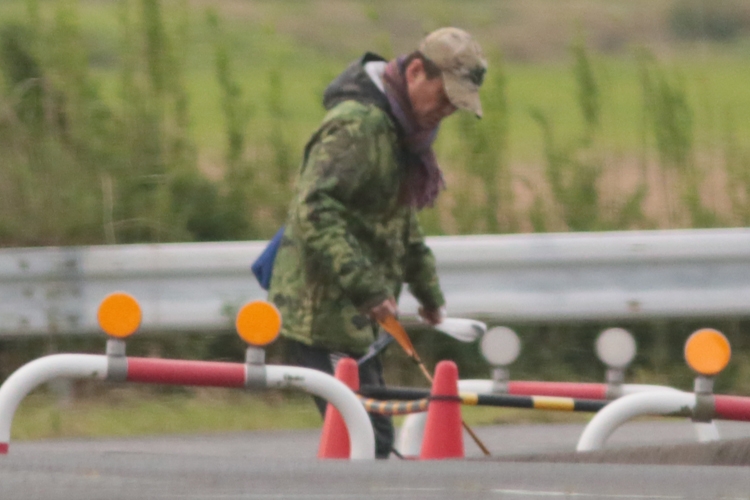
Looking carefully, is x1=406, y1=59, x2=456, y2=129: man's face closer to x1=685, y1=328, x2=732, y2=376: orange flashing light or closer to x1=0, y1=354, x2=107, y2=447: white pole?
x1=685, y1=328, x2=732, y2=376: orange flashing light

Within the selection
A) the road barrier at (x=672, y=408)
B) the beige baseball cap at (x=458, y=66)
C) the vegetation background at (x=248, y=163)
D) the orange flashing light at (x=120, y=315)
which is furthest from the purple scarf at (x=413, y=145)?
the vegetation background at (x=248, y=163)

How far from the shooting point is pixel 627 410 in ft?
12.8

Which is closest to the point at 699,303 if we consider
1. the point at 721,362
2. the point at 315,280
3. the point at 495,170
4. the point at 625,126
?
the point at 495,170

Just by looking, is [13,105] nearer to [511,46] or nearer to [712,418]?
[712,418]

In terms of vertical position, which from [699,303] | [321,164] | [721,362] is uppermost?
[321,164]

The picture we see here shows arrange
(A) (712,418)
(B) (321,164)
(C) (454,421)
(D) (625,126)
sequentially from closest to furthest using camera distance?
(A) (712,418)
(C) (454,421)
(B) (321,164)
(D) (625,126)

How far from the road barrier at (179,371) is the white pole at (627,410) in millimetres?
562

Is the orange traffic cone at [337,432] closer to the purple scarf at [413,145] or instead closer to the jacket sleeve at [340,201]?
the jacket sleeve at [340,201]

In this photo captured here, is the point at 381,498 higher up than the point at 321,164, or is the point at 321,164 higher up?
the point at 321,164

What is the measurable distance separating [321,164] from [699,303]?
141 inches

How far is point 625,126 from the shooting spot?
33.6 ft

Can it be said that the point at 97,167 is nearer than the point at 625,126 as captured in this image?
Yes

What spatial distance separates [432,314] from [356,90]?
32.7 inches

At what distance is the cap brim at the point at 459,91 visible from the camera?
14.8 ft
